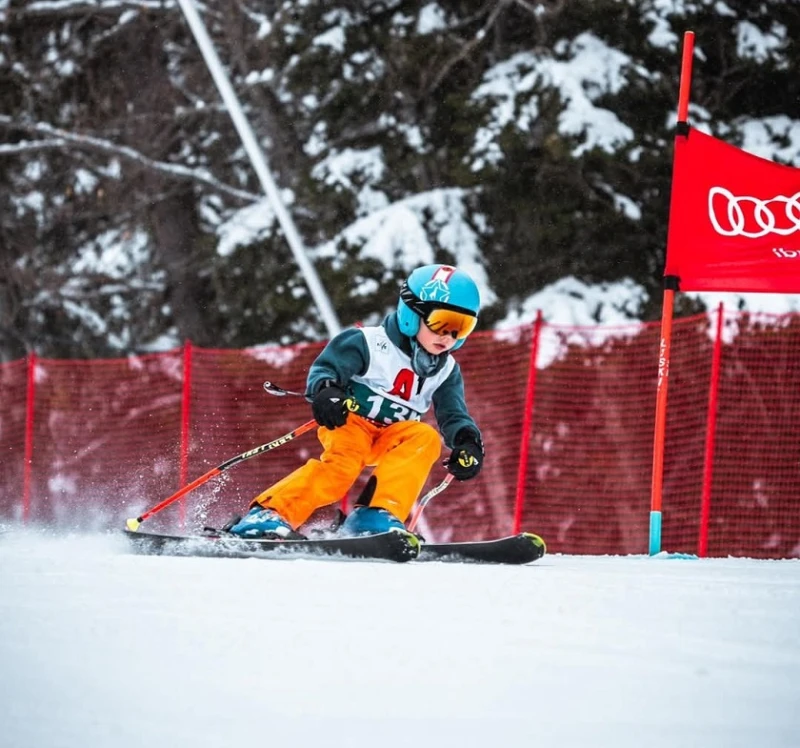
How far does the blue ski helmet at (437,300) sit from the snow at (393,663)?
179 cm

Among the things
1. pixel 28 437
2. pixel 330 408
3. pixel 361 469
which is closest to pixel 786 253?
pixel 361 469

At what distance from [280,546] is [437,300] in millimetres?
1213

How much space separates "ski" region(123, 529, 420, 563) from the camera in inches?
188

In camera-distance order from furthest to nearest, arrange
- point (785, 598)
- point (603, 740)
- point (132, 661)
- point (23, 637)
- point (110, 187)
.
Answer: point (110, 187) → point (785, 598) → point (23, 637) → point (132, 661) → point (603, 740)

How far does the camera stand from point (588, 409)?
10016 millimetres

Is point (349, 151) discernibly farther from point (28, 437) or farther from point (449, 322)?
point (449, 322)

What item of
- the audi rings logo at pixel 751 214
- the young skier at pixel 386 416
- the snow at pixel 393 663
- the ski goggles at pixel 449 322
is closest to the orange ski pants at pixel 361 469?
the young skier at pixel 386 416

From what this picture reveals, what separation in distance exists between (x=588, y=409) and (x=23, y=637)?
7.54m

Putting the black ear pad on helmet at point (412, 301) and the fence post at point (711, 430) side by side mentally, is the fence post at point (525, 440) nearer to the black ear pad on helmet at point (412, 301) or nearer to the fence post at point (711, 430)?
the fence post at point (711, 430)

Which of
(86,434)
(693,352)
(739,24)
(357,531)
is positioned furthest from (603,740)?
(739,24)

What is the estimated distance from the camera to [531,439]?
994 cm

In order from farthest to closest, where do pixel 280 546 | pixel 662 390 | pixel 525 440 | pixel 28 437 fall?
pixel 28 437, pixel 525 440, pixel 662 390, pixel 280 546

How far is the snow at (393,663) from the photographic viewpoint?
2189 mm

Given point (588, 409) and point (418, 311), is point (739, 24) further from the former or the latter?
point (418, 311)
